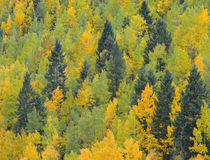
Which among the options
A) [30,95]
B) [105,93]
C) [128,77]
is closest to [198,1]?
[128,77]

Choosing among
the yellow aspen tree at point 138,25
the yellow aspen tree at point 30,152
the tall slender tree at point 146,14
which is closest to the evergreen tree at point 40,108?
the yellow aspen tree at point 30,152

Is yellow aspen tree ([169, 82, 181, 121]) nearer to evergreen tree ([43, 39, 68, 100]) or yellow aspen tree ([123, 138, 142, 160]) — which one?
yellow aspen tree ([123, 138, 142, 160])

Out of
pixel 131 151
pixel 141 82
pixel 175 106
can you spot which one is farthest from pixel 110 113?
pixel 131 151

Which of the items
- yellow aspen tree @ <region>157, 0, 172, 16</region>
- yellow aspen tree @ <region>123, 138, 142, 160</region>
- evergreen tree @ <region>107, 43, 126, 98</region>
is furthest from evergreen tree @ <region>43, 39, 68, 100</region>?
yellow aspen tree @ <region>157, 0, 172, 16</region>

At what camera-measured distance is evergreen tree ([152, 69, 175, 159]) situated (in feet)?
125

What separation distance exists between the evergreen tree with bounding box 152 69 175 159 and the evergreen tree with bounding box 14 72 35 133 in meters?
23.7

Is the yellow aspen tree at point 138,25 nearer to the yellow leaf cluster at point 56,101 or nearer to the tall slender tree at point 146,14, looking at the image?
the tall slender tree at point 146,14

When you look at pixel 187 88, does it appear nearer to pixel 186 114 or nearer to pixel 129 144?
pixel 186 114

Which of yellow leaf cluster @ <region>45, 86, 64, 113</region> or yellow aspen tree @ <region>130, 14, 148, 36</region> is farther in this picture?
yellow aspen tree @ <region>130, 14, 148, 36</region>

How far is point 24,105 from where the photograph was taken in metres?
53.4

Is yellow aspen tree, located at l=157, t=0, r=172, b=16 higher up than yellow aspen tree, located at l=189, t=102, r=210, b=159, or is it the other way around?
yellow aspen tree, located at l=157, t=0, r=172, b=16

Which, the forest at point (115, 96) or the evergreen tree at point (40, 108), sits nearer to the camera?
the forest at point (115, 96)

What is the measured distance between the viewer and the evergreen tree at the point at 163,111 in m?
38.2

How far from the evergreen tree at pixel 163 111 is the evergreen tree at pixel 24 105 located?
23676mm
